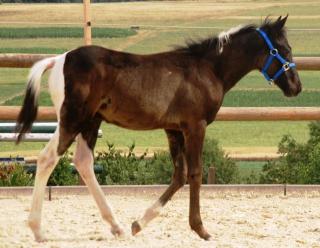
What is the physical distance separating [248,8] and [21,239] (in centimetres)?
4438

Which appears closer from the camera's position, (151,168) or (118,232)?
(118,232)

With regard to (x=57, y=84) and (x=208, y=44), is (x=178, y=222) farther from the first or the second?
(x=57, y=84)

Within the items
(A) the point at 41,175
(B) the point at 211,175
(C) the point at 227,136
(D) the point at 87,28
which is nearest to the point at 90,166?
(A) the point at 41,175

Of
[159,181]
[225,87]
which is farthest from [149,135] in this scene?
[225,87]

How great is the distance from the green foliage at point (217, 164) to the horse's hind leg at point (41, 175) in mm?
3907

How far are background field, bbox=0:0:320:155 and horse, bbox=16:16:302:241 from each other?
10.7m

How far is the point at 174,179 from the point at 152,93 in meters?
0.74

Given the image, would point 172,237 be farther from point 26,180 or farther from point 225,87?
point 26,180

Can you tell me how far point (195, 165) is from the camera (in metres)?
8.42

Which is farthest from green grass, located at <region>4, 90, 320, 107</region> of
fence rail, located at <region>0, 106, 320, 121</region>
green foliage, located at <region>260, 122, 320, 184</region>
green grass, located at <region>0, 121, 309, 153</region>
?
fence rail, located at <region>0, 106, 320, 121</region>

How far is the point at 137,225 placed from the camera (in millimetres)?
8359

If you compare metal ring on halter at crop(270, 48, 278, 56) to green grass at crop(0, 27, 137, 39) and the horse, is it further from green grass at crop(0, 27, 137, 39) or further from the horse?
green grass at crop(0, 27, 137, 39)

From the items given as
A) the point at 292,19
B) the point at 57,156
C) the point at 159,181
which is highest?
the point at 57,156

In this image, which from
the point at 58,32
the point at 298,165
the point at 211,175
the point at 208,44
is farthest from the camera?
the point at 58,32
